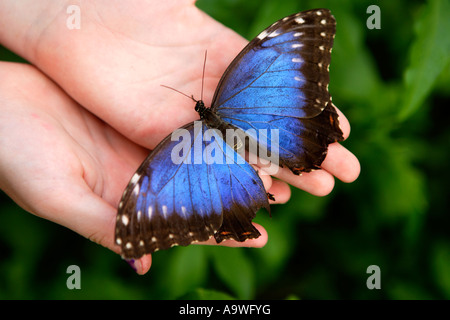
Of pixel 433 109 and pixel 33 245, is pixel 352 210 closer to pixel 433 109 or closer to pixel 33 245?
pixel 433 109

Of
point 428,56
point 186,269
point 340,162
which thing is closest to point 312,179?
point 340,162

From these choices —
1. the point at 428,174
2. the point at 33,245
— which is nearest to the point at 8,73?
the point at 33,245

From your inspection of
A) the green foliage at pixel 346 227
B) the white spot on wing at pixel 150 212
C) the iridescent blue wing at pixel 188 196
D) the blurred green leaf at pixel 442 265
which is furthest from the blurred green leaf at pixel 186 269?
the blurred green leaf at pixel 442 265

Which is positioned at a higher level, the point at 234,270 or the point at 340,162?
the point at 340,162

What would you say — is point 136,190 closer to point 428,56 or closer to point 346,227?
point 428,56

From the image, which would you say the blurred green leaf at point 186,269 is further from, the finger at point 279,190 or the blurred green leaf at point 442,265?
the blurred green leaf at point 442,265

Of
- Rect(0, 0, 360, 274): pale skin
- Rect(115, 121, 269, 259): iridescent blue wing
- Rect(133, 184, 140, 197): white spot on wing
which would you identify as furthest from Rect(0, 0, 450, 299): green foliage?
Rect(133, 184, 140, 197): white spot on wing
